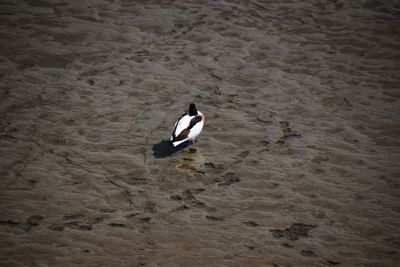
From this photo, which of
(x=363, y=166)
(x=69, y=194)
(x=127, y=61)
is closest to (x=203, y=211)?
(x=69, y=194)

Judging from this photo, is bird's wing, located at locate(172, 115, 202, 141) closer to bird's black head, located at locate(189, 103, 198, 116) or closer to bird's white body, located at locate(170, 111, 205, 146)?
bird's white body, located at locate(170, 111, 205, 146)

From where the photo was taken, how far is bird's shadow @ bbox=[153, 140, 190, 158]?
223 inches

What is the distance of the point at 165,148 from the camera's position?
579cm

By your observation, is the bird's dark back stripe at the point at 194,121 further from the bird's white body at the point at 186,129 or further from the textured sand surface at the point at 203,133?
the textured sand surface at the point at 203,133

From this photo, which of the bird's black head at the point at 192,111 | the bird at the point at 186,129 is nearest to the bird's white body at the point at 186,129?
the bird at the point at 186,129

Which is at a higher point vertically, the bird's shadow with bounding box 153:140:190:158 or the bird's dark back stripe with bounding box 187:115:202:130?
the bird's dark back stripe with bounding box 187:115:202:130

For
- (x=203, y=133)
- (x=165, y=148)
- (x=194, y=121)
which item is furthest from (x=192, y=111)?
Answer: (x=165, y=148)

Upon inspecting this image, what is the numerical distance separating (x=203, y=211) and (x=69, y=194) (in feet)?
4.54

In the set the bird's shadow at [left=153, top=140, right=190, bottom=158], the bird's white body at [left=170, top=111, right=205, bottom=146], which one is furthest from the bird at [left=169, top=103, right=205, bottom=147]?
the bird's shadow at [left=153, top=140, right=190, bottom=158]

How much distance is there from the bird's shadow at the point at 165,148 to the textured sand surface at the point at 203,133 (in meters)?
0.04

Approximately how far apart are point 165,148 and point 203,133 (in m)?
0.62

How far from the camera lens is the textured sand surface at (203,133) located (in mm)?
4242

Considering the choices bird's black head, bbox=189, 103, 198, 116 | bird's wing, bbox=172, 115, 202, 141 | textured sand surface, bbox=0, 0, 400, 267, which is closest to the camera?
textured sand surface, bbox=0, 0, 400, 267

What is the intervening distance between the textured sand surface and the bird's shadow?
37 millimetres
